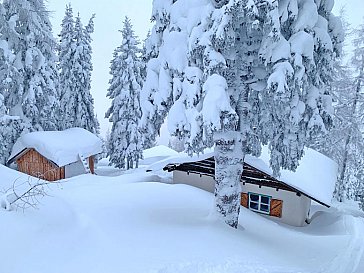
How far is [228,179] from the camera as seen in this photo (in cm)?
903

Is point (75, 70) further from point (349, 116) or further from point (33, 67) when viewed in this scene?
point (349, 116)

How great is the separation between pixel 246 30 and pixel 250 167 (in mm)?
9700

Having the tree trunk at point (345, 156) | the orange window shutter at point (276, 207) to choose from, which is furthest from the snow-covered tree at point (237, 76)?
the tree trunk at point (345, 156)

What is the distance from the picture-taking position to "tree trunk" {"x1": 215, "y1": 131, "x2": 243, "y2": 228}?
29.2 ft

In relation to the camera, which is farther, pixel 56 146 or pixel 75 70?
pixel 75 70

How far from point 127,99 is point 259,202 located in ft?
50.1

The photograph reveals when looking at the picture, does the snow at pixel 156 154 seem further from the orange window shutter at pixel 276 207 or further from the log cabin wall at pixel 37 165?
the orange window shutter at pixel 276 207

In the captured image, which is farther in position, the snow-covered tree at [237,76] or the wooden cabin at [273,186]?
the wooden cabin at [273,186]

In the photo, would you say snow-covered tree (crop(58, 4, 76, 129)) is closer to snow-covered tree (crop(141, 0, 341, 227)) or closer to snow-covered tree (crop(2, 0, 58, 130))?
snow-covered tree (crop(2, 0, 58, 130))

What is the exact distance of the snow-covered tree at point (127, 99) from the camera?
1067 inches

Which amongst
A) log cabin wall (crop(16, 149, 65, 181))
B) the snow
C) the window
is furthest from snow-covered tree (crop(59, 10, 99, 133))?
the window

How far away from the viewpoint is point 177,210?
9875 mm

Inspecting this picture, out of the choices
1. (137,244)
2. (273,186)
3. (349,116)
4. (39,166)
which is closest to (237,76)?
(137,244)

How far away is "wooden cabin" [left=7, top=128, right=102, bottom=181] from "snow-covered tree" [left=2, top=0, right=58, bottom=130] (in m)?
1.86
